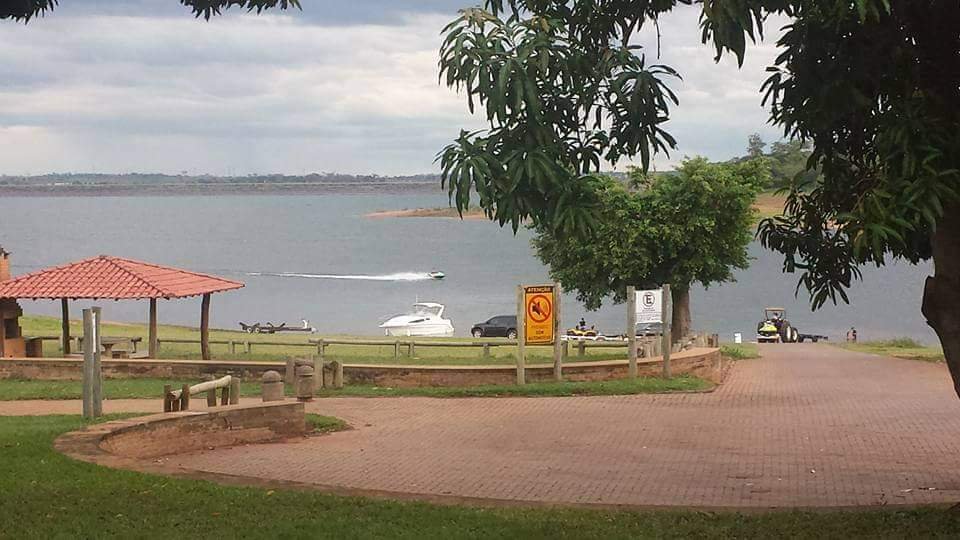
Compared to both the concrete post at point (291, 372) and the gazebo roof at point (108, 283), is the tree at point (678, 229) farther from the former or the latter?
the concrete post at point (291, 372)

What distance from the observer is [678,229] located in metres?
34.8

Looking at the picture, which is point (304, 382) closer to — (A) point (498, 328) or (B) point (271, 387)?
(B) point (271, 387)

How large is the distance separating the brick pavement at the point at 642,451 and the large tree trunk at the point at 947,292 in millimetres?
3180

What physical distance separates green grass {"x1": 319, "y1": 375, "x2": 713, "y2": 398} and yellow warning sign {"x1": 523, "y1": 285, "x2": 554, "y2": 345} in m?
0.81

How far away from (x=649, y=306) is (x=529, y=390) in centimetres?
327

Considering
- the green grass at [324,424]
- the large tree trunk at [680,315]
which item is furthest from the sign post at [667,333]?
the large tree trunk at [680,315]

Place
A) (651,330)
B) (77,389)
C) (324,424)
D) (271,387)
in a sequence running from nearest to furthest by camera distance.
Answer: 1. (271,387)
2. (324,424)
3. (77,389)
4. (651,330)

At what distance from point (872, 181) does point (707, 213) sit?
28088 mm

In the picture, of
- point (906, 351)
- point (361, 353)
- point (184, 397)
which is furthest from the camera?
point (906, 351)

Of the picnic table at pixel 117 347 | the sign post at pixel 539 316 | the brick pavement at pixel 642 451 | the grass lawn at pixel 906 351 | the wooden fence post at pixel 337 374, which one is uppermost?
the sign post at pixel 539 316

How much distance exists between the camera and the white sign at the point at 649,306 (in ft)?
73.9

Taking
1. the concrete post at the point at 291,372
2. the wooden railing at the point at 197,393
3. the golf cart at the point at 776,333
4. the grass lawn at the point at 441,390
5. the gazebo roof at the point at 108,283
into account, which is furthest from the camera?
the golf cart at the point at 776,333

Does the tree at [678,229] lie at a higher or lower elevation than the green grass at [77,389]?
higher

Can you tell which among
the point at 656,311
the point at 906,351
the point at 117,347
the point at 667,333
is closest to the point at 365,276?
the point at 906,351
